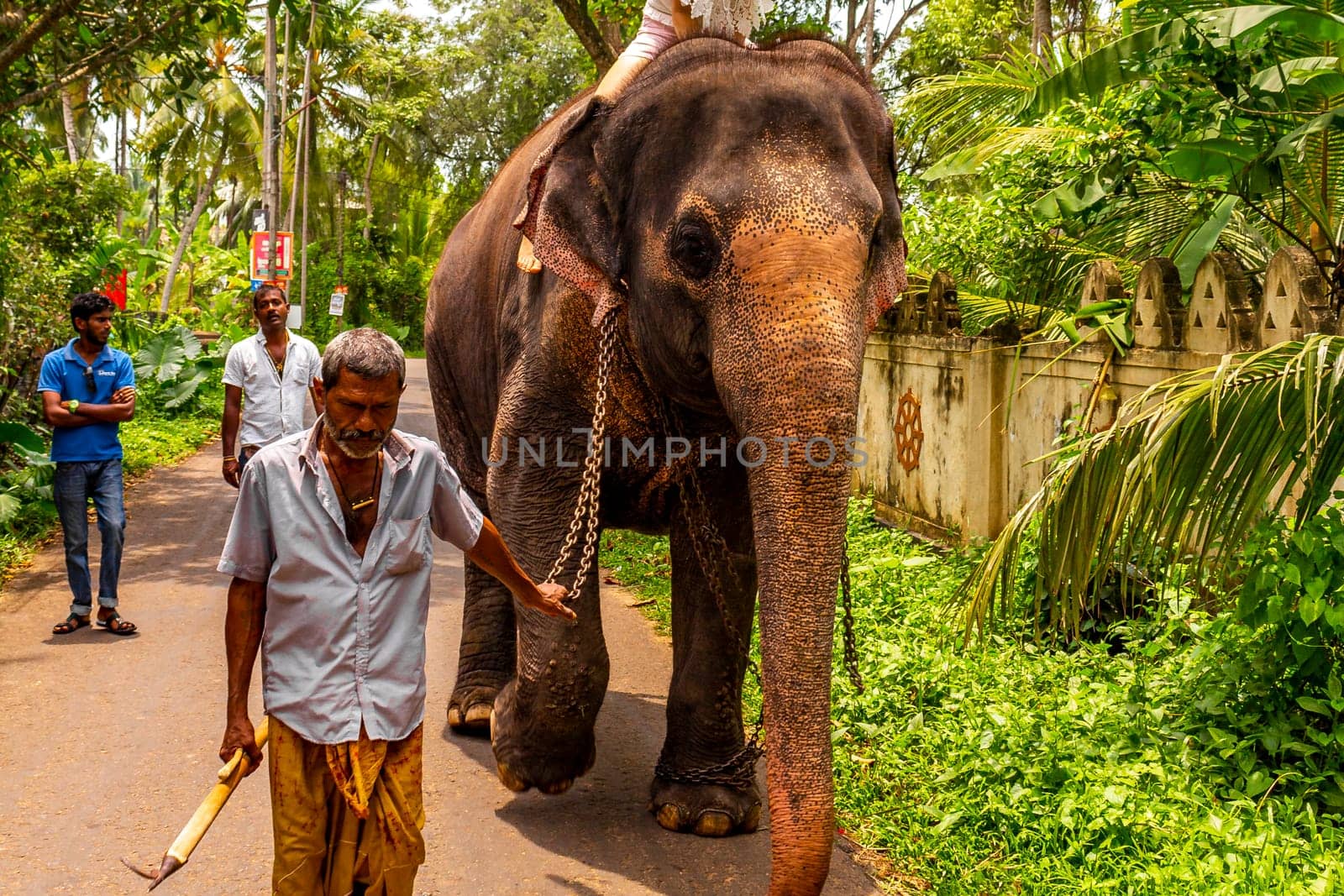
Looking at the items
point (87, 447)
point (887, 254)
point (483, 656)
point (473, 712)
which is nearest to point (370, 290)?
point (87, 447)

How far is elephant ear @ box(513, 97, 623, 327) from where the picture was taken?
4199 millimetres

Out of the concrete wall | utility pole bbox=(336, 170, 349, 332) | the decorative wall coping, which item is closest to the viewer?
the decorative wall coping

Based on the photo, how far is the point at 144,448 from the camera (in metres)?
15.1

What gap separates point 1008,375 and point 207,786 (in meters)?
4.85

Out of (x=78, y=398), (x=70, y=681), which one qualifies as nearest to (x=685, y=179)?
A: (x=70, y=681)

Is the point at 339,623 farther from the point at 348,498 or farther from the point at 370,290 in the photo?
the point at 370,290

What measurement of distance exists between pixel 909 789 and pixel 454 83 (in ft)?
111

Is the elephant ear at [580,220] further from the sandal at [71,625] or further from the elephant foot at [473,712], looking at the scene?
the sandal at [71,625]

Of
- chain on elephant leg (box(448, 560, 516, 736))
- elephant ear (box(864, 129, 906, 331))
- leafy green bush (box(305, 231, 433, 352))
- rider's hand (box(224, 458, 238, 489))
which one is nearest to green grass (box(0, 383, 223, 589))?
rider's hand (box(224, 458, 238, 489))

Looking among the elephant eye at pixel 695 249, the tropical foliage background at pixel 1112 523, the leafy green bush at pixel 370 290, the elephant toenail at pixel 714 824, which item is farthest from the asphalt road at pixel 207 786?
the leafy green bush at pixel 370 290

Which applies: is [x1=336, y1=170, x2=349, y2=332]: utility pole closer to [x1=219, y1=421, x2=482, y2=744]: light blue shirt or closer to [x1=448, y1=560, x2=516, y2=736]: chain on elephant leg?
[x1=448, y1=560, x2=516, y2=736]: chain on elephant leg

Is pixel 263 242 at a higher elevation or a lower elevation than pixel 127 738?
higher

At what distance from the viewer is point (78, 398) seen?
7527mm

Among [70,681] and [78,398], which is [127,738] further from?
[78,398]
